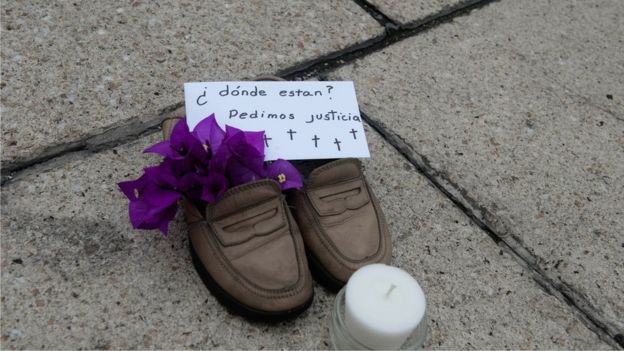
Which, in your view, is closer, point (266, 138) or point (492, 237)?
point (266, 138)

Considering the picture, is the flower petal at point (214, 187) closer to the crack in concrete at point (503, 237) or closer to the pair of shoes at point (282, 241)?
the pair of shoes at point (282, 241)

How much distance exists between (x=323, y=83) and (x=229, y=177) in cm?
45

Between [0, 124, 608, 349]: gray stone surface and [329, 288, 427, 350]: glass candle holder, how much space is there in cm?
7

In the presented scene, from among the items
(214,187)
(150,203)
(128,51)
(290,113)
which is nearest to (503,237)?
(290,113)

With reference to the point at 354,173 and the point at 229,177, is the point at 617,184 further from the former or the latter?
the point at 229,177

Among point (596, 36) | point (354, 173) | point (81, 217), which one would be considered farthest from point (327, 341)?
point (596, 36)

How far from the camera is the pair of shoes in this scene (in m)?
1.20

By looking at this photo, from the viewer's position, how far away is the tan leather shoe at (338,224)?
1.28 metres

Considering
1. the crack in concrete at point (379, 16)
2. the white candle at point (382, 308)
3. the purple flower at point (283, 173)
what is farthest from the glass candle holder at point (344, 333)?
the crack in concrete at point (379, 16)

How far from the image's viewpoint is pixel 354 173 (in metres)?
1.39

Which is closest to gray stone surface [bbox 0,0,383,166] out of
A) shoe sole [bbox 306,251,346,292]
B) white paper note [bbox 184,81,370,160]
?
white paper note [bbox 184,81,370,160]

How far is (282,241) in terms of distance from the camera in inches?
49.1

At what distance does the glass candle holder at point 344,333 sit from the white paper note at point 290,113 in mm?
352

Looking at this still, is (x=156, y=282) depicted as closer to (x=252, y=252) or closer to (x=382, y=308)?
(x=252, y=252)
